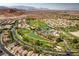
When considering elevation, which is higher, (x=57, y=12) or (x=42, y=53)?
(x=57, y=12)

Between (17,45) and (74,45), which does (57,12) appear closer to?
(74,45)

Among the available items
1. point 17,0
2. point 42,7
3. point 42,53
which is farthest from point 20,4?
point 42,53

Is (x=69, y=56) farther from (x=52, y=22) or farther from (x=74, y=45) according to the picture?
(x=52, y=22)

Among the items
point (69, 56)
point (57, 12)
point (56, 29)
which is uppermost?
point (57, 12)

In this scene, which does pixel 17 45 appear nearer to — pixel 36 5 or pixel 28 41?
pixel 28 41

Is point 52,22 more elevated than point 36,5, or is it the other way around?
point 36,5

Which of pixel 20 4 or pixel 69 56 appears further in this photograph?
pixel 20 4

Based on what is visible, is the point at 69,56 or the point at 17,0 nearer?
the point at 69,56

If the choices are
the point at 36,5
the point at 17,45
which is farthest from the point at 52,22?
the point at 17,45
